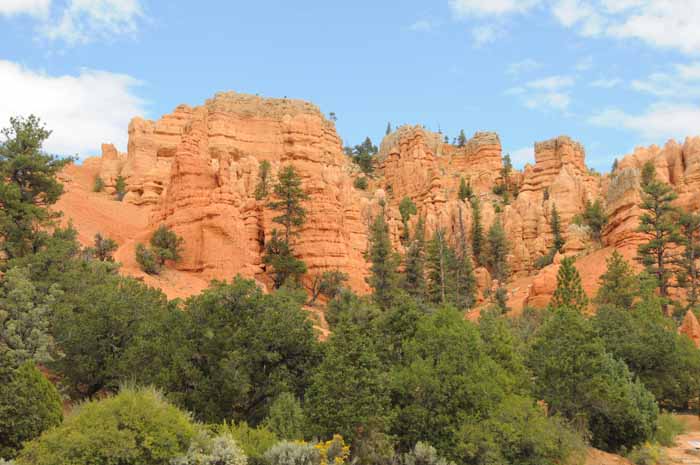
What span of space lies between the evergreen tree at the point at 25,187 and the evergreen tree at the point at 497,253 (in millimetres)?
43581

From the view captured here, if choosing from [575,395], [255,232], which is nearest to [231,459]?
[575,395]

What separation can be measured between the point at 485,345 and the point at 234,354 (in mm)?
7669

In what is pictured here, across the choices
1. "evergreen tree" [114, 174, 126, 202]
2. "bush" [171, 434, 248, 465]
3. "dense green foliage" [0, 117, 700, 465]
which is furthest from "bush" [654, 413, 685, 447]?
"evergreen tree" [114, 174, 126, 202]

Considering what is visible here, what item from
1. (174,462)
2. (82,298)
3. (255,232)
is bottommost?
(174,462)

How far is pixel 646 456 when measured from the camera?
1953 centimetres

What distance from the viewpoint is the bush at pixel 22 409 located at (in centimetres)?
1227

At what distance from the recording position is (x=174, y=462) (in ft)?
38.9

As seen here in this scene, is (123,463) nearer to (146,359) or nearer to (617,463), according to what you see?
(146,359)

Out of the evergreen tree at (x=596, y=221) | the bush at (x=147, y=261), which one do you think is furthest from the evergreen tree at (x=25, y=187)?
the evergreen tree at (x=596, y=221)

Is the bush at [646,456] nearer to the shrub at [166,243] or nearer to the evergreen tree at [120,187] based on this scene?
the shrub at [166,243]

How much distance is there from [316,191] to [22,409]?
32098 millimetres

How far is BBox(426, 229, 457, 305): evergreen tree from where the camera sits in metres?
49.5

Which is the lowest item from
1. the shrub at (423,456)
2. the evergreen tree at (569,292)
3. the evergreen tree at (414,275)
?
the shrub at (423,456)

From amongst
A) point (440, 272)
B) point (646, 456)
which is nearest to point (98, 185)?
point (440, 272)
